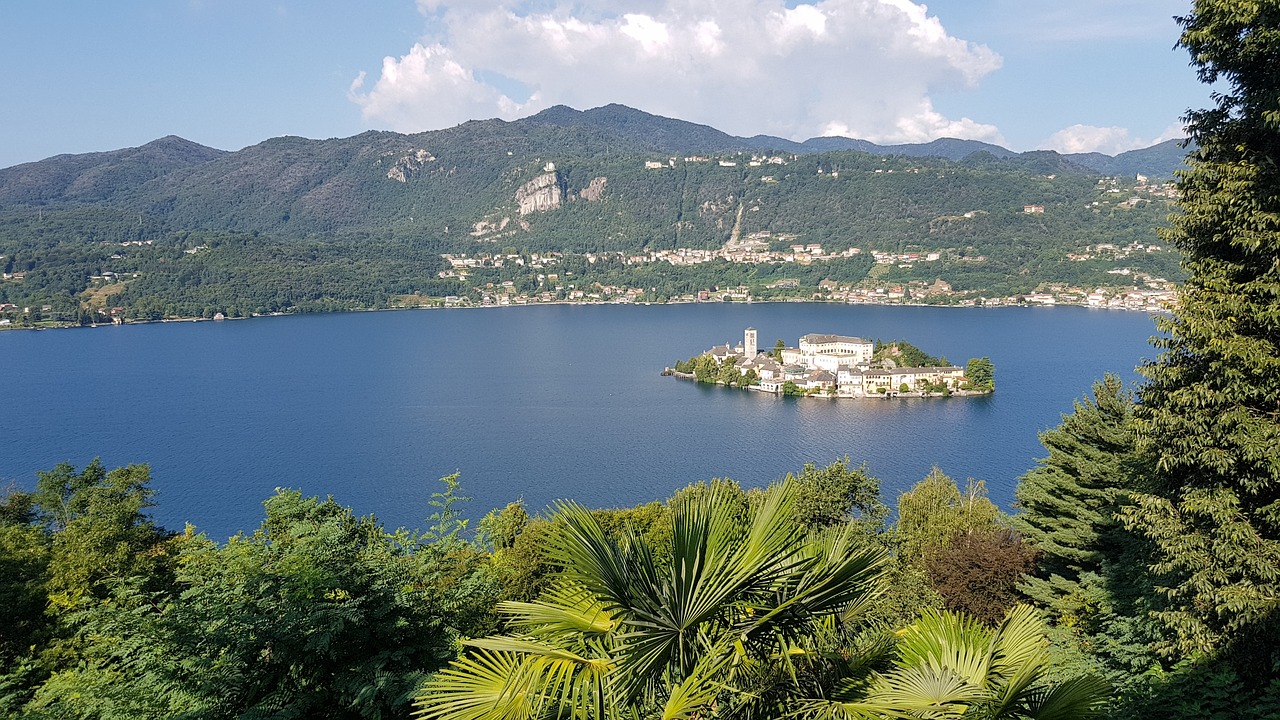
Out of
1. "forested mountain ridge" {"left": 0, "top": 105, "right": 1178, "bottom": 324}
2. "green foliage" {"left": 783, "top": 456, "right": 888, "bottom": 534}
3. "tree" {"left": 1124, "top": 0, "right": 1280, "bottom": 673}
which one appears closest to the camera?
"tree" {"left": 1124, "top": 0, "right": 1280, "bottom": 673}

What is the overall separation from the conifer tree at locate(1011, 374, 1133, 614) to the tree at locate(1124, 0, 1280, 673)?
4.10m

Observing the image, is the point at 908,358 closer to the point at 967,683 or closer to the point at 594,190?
the point at 967,683

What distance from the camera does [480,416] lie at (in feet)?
137

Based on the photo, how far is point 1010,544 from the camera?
11039 mm

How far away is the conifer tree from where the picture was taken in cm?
895

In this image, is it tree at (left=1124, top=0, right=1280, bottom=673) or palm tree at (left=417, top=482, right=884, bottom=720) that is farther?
tree at (left=1124, top=0, right=1280, bottom=673)

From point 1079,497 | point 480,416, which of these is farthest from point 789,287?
point 1079,497

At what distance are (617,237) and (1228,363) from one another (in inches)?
6506

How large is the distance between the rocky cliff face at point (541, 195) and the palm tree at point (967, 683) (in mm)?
185258

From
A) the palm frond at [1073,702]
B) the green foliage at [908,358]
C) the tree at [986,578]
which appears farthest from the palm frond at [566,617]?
the green foliage at [908,358]

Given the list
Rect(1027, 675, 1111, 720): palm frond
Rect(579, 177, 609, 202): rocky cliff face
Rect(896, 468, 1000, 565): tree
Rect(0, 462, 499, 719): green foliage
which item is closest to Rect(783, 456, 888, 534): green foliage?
Rect(896, 468, 1000, 565): tree

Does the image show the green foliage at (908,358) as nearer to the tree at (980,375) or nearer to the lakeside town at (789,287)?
the tree at (980,375)

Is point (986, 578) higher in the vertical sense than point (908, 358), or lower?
higher

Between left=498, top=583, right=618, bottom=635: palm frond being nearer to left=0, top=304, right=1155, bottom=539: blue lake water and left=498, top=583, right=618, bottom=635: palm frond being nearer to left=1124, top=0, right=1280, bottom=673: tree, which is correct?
left=1124, top=0, right=1280, bottom=673: tree
